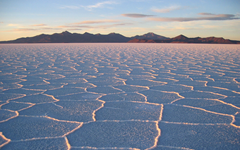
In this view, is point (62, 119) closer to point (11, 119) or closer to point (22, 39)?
point (11, 119)

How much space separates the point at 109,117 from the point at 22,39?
6124 cm

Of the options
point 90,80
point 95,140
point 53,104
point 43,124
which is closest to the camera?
point 95,140

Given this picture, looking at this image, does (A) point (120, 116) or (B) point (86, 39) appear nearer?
(A) point (120, 116)

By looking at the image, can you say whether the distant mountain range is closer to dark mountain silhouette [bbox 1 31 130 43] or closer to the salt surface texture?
dark mountain silhouette [bbox 1 31 130 43]

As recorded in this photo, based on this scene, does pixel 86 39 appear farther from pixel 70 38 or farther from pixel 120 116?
pixel 120 116

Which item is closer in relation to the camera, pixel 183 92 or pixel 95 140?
pixel 95 140

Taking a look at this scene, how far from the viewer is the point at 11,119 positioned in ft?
4.80

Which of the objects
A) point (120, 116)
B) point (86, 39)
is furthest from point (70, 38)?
point (120, 116)

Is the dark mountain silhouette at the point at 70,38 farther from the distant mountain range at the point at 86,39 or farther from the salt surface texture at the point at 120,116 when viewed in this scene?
the salt surface texture at the point at 120,116

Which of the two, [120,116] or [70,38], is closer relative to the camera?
[120,116]

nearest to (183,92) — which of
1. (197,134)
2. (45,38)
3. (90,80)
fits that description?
(197,134)

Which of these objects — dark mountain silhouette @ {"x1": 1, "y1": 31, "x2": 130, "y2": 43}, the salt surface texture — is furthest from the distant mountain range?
the salt surface texture

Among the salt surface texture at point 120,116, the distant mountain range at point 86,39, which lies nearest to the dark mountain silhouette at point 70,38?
the distant mountain range at point 86,39

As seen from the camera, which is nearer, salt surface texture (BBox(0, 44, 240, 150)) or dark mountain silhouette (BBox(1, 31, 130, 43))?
salt surface texture (BBox(0, 44, 240, 150))
